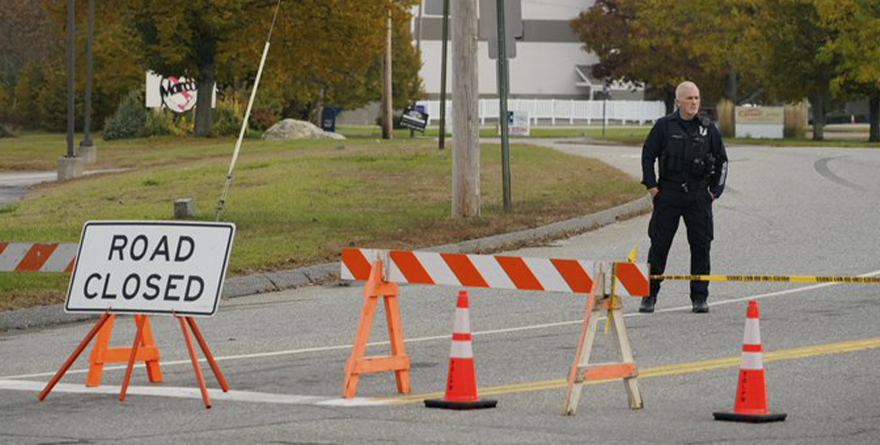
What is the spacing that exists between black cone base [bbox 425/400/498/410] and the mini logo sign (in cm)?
5686

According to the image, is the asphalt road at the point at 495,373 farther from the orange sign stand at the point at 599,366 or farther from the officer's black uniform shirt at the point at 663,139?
the officer's black uniform shirt at the point at 663,139

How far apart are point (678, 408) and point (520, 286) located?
4.44 ft

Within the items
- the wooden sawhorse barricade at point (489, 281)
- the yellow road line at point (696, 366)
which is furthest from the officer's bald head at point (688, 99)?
→ the wooden sawhorse barricade at point (489, 281)

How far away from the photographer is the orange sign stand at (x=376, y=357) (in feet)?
35.4

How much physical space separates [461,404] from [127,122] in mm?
56482

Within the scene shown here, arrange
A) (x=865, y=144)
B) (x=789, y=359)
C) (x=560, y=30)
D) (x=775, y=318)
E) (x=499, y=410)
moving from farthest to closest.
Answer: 1. (x=560, y=30)
2. (x=865, y=144)
3. (x=775, y=318)
4. (x=789, y=359)
5. (x=499, y=410)

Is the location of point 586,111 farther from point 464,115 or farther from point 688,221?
point 688,221

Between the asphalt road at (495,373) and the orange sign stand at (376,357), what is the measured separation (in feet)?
0.49

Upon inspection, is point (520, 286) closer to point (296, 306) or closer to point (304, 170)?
point (296, 306)

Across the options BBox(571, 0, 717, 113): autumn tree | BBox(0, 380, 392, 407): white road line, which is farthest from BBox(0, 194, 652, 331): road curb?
BBox(571, 0, 717, 113): autumn tree

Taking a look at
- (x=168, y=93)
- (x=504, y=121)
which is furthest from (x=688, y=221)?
(x=168, y=93)

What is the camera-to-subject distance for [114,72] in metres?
70.9

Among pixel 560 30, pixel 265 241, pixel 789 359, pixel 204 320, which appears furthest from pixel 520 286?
pixel 560 30

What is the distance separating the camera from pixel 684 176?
50.1ft
